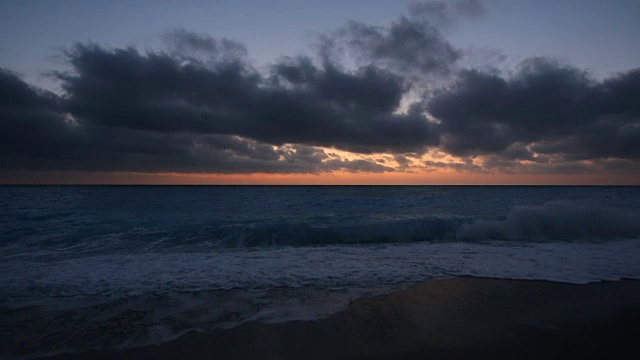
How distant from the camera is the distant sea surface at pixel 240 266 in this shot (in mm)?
5445

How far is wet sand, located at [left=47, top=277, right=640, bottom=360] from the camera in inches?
169

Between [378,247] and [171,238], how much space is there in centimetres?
980

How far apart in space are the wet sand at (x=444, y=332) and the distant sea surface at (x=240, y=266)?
44 cm

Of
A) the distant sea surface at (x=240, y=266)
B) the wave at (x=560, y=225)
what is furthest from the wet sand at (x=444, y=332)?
the wave at (x=560, y=225)

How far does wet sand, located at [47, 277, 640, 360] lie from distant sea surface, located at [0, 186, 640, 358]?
0.44 m

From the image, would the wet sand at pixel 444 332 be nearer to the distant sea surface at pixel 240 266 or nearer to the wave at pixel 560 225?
the distant sea surface at pixel 240 266

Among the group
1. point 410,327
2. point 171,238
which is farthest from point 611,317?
point 171,238

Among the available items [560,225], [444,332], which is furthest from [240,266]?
[560,225]

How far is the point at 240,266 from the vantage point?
9438 mm

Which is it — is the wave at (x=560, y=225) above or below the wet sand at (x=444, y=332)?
above

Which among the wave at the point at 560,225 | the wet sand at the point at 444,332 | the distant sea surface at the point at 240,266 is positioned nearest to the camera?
the wet sand at the point at 444,332

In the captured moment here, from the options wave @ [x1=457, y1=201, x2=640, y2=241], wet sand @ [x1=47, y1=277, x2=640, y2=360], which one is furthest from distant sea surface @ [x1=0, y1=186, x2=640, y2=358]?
wet sand @ [x1=47, y1=277, x2=640, y2=360]

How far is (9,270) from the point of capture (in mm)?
8961

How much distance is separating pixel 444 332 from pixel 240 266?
6333 millimetres
